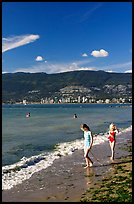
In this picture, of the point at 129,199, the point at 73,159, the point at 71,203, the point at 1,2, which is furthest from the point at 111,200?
the point at 73,159

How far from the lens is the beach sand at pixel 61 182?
9.26 metres

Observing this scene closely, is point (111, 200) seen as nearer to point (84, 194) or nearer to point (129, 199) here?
point (129, 199)

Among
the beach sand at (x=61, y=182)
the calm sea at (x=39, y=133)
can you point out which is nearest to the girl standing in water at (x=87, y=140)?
the beach sand at (x=61, y=182)

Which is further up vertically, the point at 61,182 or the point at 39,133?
the point at 61,182

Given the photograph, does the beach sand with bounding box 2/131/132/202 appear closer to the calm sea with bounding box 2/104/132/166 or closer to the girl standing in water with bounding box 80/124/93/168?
the girl standing in water with bounding box 80/124/93/168

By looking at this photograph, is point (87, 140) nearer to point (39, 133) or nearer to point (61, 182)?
point (61, 182)

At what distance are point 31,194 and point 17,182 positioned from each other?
190cm

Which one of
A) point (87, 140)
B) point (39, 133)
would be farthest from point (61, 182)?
point (39, 133)

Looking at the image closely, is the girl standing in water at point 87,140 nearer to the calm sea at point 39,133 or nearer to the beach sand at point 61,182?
the beach sand at point 61,182

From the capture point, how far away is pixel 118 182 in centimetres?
1038

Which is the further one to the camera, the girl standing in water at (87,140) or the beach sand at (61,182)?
the girl standing in water at (87,140)

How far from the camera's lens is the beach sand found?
926 centimetres

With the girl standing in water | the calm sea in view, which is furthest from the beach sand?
the calm sea

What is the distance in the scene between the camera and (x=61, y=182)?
10.9 m
